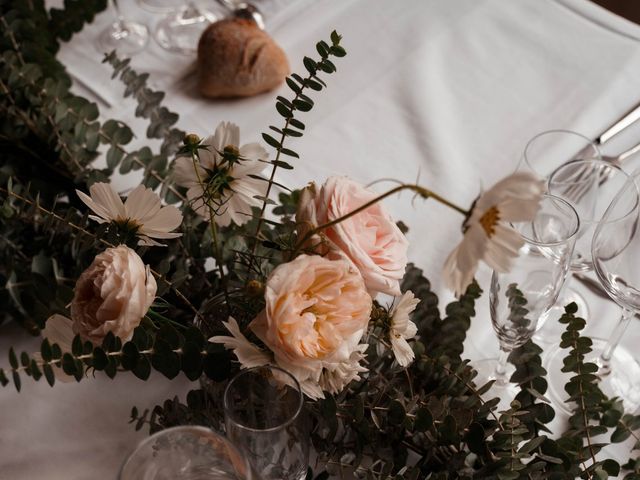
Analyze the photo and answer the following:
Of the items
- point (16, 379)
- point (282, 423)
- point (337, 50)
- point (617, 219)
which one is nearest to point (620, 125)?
point (617, 219)

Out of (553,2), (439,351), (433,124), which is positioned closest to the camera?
(439,351)

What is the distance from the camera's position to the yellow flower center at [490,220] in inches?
15.3

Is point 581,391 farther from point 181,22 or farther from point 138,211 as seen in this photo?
point 181,22

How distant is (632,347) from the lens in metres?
0.78

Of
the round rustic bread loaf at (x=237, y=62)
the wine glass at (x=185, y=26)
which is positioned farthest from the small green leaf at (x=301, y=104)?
the wine glass at (x=185, y=26)

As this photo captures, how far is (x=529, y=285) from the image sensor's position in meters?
0.62

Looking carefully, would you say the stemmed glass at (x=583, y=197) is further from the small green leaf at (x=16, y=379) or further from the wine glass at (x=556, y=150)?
the small green leaf at (x=16, y=379)

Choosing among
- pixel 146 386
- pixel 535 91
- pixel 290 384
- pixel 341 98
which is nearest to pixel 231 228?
pixel 146 386

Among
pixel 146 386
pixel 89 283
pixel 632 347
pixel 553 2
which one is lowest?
pixel 146 386

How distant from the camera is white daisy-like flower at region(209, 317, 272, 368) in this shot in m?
0.45

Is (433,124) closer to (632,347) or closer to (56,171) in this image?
(632,347)

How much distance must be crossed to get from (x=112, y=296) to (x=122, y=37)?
765 mm

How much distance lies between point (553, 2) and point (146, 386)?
34.6 inches

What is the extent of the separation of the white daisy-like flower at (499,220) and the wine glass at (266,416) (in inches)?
5.7
